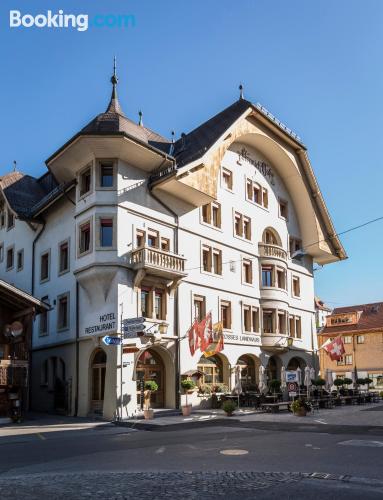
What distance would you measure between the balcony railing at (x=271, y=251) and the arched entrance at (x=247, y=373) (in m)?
6.94

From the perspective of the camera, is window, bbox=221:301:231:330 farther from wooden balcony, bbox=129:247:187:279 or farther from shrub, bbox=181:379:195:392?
shrub, bbox=181:379:195:392

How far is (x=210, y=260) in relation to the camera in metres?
33.4

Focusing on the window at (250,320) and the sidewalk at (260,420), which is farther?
the window at (250,320)

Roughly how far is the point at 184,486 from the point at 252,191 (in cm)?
2976

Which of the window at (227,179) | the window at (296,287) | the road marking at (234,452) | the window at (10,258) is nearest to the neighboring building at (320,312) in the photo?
the window at (296,287)

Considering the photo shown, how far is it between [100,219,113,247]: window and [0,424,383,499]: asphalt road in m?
11.2

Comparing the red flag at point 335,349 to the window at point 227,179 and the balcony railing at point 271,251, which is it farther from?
the window at point 227,179

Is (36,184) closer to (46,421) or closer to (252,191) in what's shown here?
(252,191)

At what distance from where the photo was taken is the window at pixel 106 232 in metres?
28.3

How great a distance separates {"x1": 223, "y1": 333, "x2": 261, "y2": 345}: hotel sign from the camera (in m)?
33.8

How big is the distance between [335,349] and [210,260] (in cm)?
984

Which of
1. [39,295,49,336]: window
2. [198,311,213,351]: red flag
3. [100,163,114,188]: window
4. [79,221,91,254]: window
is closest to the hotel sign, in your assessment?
[198,311,213,351]: red flag

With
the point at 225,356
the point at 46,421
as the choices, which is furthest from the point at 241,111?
the point at 46,421

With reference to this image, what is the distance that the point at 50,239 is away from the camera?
3331cm
